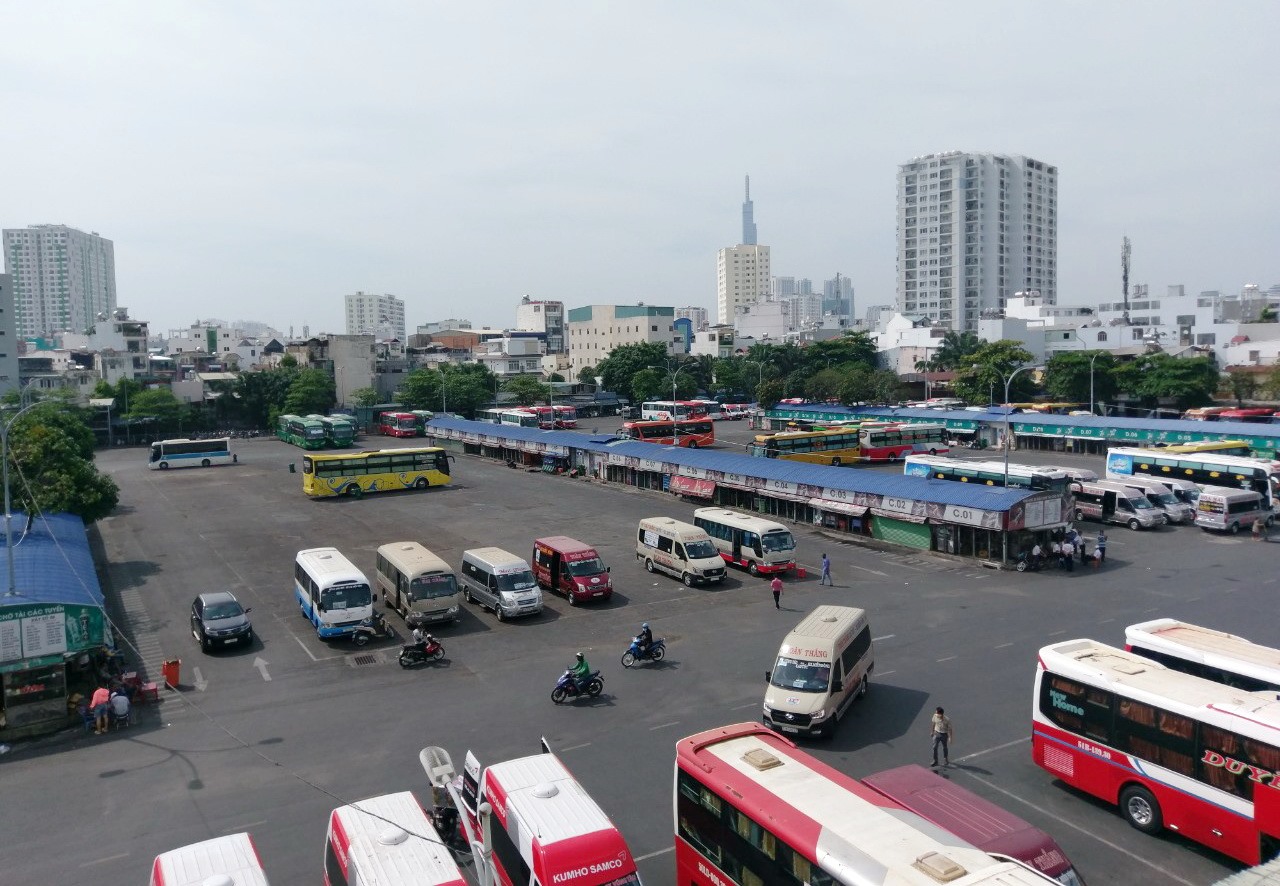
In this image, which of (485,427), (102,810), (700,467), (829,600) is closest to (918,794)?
(102,810)

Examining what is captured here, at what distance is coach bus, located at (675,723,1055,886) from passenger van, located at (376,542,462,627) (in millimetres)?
13327

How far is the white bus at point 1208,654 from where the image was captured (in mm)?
14388

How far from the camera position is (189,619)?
26.2 m

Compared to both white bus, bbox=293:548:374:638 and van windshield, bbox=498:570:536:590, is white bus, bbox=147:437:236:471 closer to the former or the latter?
white bus, bbox=293:548:374:638

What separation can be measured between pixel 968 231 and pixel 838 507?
134 m

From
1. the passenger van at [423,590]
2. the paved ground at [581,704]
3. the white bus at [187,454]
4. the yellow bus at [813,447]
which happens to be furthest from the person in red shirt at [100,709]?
the white bus at [187,454]

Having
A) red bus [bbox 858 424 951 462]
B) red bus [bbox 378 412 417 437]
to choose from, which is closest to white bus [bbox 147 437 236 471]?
red bus [bbox 378 412 417 437]

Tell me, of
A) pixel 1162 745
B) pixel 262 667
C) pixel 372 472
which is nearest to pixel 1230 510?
pixel 1162 745

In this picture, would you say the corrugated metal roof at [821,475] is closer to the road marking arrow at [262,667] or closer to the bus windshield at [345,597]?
the bus windshield at [345,597]

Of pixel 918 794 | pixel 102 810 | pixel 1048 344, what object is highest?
pixel 1048 344

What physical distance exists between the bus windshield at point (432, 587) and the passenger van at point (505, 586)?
4.18 ft

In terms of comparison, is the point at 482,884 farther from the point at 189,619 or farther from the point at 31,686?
the point at 189,619

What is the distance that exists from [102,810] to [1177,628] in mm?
18788

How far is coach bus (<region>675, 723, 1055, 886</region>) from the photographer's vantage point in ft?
27.9
